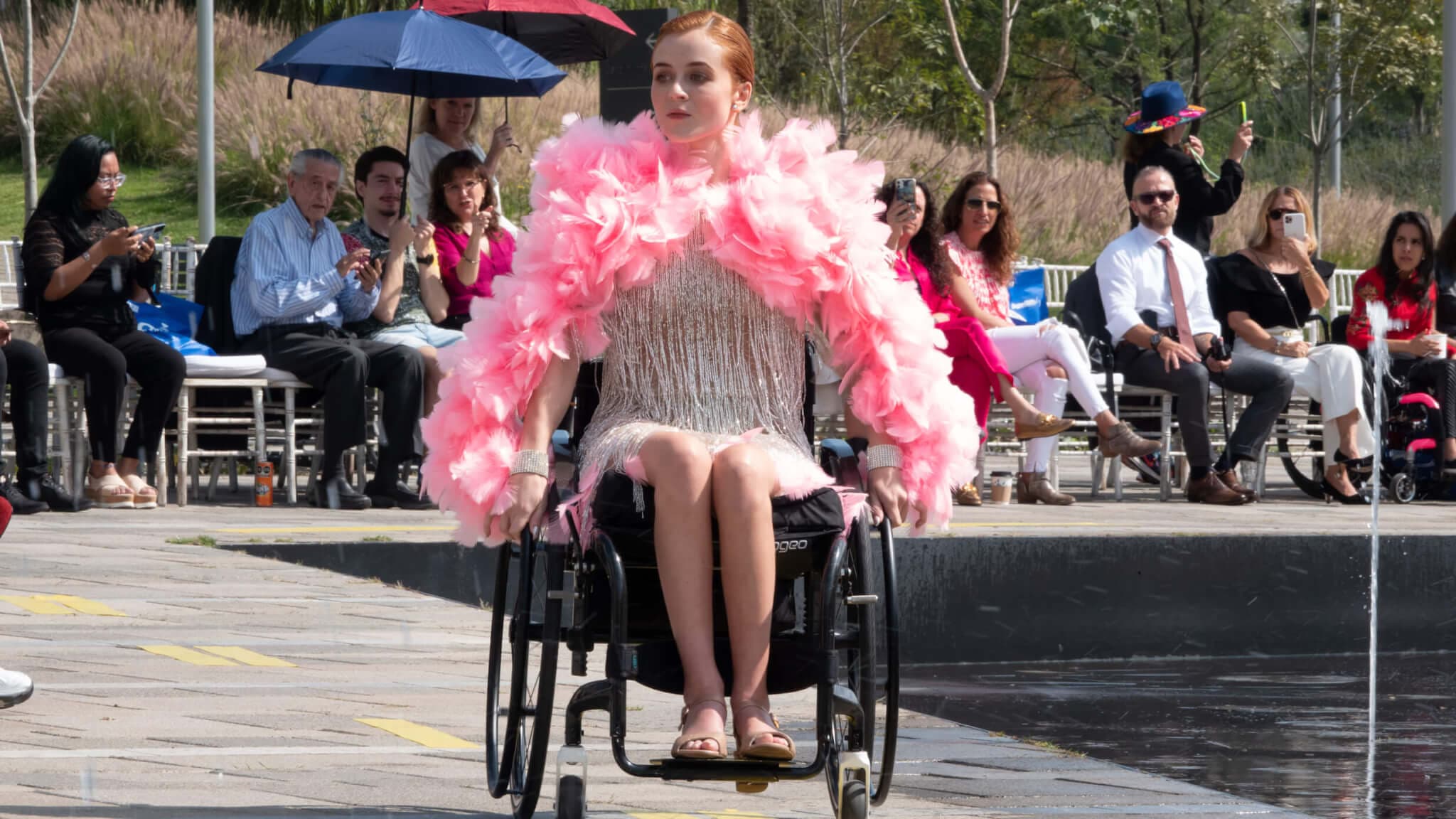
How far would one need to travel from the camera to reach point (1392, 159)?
124ft

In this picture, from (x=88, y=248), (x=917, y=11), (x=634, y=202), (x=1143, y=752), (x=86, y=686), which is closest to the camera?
(x=634, y=202)

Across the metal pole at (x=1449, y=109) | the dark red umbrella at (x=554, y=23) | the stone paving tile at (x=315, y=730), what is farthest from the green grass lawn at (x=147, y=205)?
the stone paving tile at (x=315, y=730)

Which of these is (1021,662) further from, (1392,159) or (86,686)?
(1392,159)

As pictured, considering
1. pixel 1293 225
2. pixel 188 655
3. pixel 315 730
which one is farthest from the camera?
pixel 1293 225

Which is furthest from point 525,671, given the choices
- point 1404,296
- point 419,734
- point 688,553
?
point 1404,296

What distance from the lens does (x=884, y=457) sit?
3.89 meters

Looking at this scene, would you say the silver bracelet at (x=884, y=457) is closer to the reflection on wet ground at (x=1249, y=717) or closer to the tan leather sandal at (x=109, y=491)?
the reflection on wet ground at (x=1249, y=717)

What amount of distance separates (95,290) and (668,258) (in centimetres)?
524

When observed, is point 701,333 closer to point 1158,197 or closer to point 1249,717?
point 1249,717

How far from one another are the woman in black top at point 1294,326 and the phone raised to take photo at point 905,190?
207 cm

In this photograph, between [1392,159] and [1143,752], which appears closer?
[1143,752]

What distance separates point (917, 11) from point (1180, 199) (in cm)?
1117

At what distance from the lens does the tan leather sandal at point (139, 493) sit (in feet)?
29.1

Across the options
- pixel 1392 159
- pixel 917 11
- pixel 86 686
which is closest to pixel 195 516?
pixel 86 686
